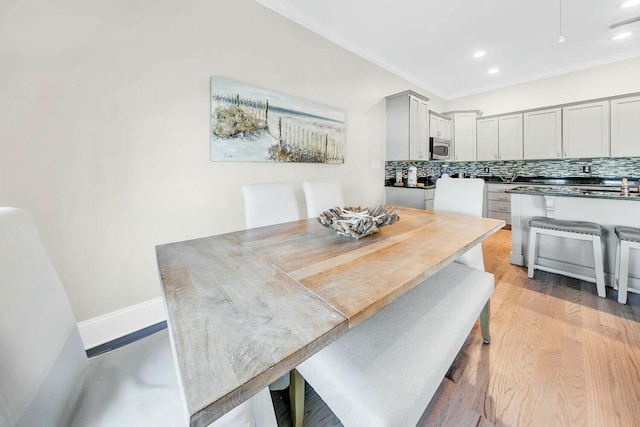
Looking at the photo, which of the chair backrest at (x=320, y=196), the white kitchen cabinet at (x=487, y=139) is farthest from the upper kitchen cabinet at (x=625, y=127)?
the chair backrest at (x=320, y=196)

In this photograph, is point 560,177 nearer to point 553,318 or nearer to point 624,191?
point 624,191

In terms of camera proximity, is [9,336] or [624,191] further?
[624,191]

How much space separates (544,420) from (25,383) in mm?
1766

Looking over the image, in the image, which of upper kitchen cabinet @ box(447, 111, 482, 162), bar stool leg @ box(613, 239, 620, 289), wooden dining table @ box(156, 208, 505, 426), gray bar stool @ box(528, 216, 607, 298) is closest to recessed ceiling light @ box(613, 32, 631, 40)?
upper kitchen cabinet @ box(447, 111, 482, 162)

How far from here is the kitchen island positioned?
2.11m

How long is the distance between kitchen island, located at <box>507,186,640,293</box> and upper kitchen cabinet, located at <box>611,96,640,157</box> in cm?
177

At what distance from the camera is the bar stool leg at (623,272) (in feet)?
6.37

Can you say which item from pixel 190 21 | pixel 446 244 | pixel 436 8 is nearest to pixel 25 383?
pixel 446 244

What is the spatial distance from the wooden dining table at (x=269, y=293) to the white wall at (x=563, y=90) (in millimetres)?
4637

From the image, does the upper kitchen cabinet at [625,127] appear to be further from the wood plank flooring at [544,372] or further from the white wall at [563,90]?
the wood plank flooring at [544,372]

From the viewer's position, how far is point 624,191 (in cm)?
221

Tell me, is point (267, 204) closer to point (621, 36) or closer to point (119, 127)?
point (119, 127)

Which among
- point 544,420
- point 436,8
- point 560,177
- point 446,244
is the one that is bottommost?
point 544,420

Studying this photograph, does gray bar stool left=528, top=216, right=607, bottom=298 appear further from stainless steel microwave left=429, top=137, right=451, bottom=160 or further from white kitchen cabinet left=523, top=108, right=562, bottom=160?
white kitchen cabinet left=523, top=108, right=562, bottom=160
